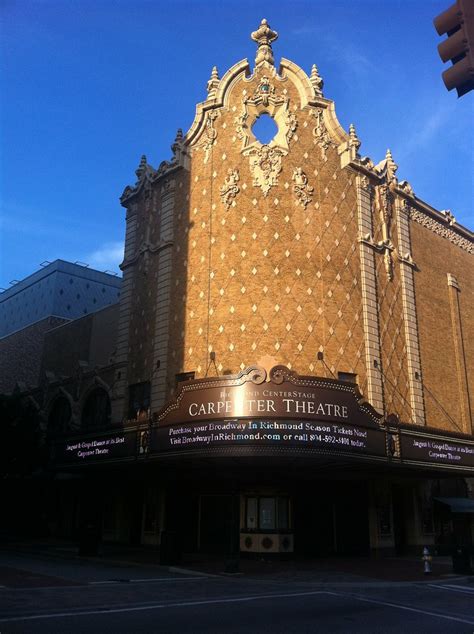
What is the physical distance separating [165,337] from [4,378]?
26514 mm

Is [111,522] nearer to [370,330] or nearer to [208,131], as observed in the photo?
[370,330]

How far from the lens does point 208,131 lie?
1251 inches

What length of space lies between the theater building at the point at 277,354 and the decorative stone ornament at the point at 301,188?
0.07 metres

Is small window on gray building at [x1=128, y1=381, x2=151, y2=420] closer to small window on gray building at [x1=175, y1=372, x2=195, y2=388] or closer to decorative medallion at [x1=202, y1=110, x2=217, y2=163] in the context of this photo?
small window on gray building at [x1=175, y1=372, x2=195, y2=388]

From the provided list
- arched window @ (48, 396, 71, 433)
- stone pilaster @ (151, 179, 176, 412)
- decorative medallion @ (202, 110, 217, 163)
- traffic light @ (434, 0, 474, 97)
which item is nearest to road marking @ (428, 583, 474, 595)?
stone pilaster @ (151, 179, 176, 412)

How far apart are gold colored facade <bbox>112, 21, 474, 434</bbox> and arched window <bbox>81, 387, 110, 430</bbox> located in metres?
2.22

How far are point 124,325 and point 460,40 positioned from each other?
29.0m

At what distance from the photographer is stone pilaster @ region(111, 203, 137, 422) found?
31.6 meters

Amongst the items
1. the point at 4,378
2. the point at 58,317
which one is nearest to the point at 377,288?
the point at 58,317

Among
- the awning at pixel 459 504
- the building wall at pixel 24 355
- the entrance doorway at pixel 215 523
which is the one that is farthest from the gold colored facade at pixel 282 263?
the building wall at pixel 24 355

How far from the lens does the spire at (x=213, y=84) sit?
105ft

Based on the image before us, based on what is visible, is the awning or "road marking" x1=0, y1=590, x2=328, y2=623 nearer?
"road marking" x1=0, y1=590, x2=328, y2=623

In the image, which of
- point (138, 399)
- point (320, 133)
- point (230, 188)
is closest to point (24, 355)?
point (138, 399)

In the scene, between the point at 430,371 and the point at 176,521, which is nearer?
the point at 176,521
